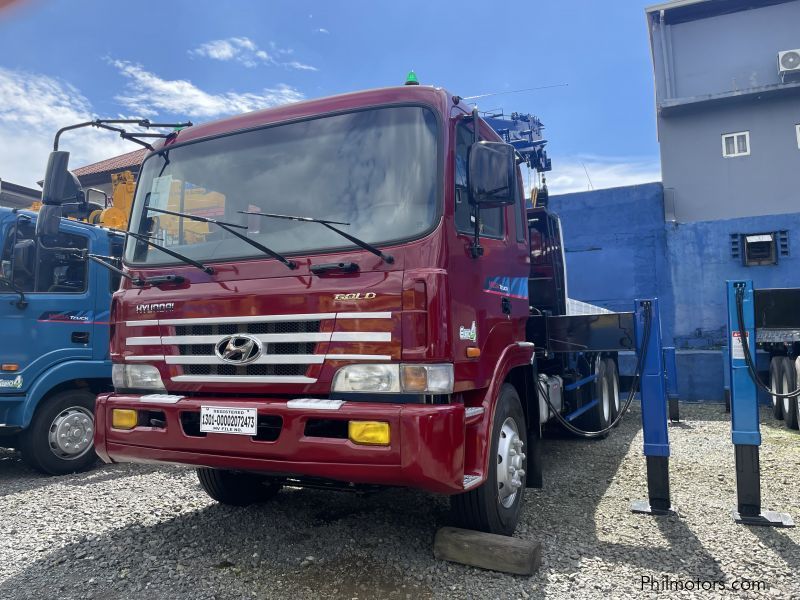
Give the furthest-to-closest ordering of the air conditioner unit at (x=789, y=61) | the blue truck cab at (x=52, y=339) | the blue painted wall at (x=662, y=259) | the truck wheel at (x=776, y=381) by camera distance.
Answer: the air conditioner unit at (x=789, y=61) → the blue painted wall at (x=662, y=259) → the truck wheel at (x=776, y=381) → the blue truck cab at (x=52, y=339)

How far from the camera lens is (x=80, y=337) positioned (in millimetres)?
5988

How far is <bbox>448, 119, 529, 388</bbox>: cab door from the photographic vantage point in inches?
123

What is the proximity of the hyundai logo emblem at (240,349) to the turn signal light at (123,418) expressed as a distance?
646mm

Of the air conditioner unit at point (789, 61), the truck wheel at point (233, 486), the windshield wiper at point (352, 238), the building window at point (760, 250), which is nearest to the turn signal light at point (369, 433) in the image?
the windshield wiper at point (352, 238)

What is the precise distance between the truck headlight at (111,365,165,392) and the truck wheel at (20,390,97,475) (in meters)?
2.74

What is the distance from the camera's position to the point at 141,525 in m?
4.09

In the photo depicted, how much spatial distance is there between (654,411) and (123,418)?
331cm

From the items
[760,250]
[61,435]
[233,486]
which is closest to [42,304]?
[61,435]

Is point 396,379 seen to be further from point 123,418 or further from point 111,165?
point 111,165

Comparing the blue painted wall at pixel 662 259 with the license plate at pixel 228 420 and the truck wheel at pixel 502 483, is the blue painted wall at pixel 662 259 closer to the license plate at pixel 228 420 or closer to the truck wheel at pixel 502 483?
the truck wheel at pixel 502 483

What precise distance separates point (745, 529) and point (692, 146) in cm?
1549

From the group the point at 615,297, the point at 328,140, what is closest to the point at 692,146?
the point at 615,297

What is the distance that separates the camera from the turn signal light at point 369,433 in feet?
9.16

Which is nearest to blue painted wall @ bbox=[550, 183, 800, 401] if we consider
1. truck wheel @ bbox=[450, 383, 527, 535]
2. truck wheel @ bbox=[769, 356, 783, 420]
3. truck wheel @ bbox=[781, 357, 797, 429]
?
truck wheel @ bbox=[769, 356, 783, 420]
